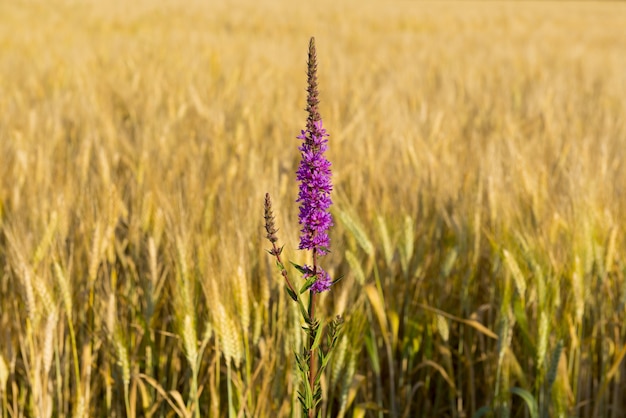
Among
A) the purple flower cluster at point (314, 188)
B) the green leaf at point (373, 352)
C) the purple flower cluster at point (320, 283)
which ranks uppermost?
the purple flower cluster at point (314, 188)

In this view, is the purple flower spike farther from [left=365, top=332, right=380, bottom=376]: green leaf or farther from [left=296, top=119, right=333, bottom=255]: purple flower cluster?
[left=365, top=332, right=380, bottom=376]: green leaf

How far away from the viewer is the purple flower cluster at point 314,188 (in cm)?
72

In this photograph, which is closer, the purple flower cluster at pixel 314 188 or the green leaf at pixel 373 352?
the purple flower cluster at pixel 314 188

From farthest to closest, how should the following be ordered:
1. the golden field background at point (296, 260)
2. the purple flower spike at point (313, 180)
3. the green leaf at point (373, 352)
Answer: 1. the green leaf at point (373, 352)
2. the golden field background at point (296, 260)
3. the purple flower spike at point (313, 180)

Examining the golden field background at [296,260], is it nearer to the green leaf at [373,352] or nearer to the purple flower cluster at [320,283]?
the green leaf at [373,352]

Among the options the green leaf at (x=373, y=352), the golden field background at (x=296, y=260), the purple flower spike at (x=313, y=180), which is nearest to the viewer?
the purple flower spike at (x=313, y=180)

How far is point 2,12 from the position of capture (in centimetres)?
932

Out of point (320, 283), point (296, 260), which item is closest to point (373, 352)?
point (296, 260)

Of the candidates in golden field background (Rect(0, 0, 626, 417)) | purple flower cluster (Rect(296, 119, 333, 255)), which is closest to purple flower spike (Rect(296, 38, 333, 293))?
purple flower cluster (Rect(296, 119, 333, 255))

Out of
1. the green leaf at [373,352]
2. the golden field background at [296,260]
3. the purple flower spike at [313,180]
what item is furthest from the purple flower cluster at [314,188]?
the green leaf at [373,352]

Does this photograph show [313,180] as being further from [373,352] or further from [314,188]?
[373,352]

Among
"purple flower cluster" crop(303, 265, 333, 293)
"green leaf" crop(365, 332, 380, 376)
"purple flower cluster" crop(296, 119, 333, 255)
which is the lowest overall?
"green leaf" crop(365, 332, 380, 376)

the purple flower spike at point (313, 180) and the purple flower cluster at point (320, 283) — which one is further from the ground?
the purple flower spike at point (313, 180)

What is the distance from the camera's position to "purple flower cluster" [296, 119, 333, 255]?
2.35 ft
